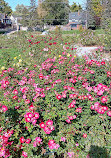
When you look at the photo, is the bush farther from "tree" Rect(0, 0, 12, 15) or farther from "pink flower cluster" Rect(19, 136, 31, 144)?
"tree" Rect(0, 0, 12, 15)

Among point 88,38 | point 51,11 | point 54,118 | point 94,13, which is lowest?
point 54,118

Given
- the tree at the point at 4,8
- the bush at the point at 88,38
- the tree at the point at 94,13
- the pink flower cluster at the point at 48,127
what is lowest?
the pink flower cluster at the point at 48,127

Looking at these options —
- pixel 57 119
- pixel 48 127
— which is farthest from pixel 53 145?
pixel 57 119

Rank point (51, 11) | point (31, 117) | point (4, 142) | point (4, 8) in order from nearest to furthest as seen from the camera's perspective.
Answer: point (4, 142) < point (31, 117) < point (51, 11) < point (4, 8)

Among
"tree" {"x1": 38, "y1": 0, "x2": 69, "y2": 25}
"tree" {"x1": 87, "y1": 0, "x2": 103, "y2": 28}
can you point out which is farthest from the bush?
"tree" {"x1": 38, "y1": 0, "x2": 69, "y2": 25}

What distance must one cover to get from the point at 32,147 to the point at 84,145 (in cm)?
75

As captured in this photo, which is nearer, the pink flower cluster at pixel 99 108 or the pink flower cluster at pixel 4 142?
the pink flower cluster at pixel 4 142

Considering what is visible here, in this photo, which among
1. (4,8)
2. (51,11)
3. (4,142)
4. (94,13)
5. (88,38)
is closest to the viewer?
(4,142)

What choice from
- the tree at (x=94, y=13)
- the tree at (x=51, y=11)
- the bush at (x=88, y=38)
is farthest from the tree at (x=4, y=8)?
the bush at (x=88, y=38)

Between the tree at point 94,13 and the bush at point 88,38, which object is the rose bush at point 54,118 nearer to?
the bush at point 88,38

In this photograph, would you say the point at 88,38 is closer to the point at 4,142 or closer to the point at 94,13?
the point at 4,142

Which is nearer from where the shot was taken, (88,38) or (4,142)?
(4,142)

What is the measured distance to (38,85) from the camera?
6.56 feet

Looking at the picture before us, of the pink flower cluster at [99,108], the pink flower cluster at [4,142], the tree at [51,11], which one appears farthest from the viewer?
the tree at [51,11]
